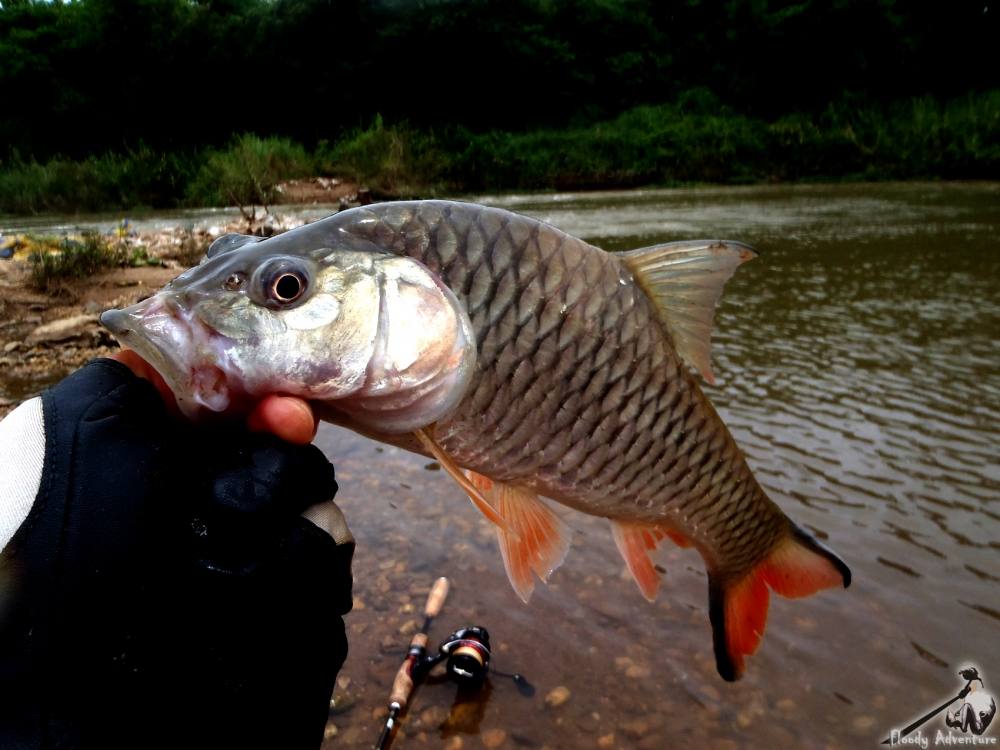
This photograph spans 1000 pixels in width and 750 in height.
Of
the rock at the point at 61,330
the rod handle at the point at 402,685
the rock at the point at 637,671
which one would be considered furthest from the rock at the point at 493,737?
the rock at the point at 61,330

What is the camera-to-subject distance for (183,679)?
1.42m

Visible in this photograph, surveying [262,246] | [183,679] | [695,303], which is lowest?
[183,679]

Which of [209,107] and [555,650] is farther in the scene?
[209,107]

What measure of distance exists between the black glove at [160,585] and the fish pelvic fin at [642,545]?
836mm

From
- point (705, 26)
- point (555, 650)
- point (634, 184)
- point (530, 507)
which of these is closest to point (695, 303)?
point (530, 507)

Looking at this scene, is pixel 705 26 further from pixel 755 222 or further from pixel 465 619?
pixel 465 619

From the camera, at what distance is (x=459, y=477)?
1.59 m

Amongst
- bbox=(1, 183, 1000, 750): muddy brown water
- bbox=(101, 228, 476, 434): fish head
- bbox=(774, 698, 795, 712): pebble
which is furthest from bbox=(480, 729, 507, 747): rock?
bbox=(101, 228, 476, 434): fish head

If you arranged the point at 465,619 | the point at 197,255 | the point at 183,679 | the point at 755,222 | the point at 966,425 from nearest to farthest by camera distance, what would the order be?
the point at 183,679, the point at 465,619, the point at 966,425, the point at 197,255, the point at 755,222

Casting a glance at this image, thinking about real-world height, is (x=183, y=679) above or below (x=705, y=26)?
below

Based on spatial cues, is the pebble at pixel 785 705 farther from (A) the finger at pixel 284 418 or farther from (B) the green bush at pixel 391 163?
(B) the green bush at pixel 391 163

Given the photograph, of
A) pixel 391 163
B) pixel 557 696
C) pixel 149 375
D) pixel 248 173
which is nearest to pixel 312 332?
pixel 149 375

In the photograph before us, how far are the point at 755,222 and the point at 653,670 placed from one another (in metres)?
Result: 13.5

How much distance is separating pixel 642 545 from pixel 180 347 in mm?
1350
